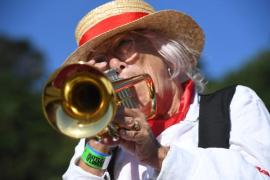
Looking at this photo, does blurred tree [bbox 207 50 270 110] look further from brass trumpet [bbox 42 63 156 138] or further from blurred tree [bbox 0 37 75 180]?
brass trumpet [bbox 42 63 156 138]

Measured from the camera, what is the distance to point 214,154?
3100 millimetres

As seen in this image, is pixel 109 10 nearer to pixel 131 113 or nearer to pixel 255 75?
pixel 131 113

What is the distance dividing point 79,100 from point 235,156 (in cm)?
82

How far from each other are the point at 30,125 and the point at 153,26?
104 ft

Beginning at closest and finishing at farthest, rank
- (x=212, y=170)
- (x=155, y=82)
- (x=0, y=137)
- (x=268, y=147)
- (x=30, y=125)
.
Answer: (x=212, y=170)
(x=268, y=147)
(x=155, y=82)
(x=0, y=137)
(x=30, y=125)

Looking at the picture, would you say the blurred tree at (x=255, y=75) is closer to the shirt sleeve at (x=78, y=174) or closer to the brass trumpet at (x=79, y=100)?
the shirt sleeve at (x=78, y=174)

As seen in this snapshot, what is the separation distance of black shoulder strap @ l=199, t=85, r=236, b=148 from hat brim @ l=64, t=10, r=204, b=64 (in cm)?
57

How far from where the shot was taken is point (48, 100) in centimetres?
320

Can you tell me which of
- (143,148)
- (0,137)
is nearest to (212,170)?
(143,148)

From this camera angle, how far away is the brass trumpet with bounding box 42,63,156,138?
10.1ft

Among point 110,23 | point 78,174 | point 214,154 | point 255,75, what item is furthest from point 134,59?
point 255,75

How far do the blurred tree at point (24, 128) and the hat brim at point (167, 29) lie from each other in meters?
24.2

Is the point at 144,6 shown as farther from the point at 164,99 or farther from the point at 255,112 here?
the point at 255,112

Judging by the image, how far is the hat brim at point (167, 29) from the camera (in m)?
3.88
